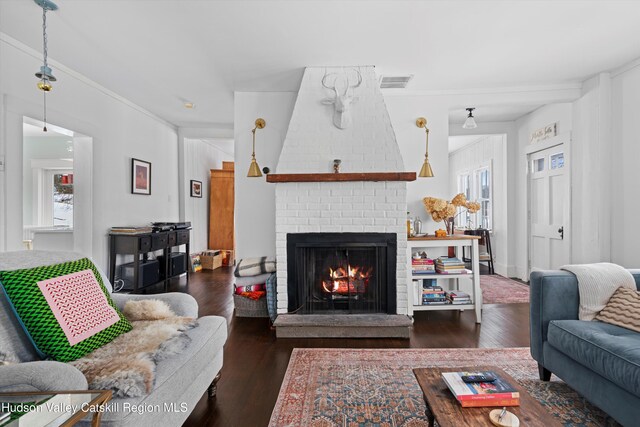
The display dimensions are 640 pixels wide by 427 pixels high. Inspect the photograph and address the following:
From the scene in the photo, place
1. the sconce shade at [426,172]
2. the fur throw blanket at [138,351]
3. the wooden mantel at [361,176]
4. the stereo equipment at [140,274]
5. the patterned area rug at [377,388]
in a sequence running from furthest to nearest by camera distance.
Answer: the stereo equipment at [140,274]
the sconce shade at [426,172]
the wooden mantel at [361,176]
the patterned area rug at [377,388]
the fur throw blanket at [138,351]

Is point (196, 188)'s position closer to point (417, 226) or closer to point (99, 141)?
point (99, 141)

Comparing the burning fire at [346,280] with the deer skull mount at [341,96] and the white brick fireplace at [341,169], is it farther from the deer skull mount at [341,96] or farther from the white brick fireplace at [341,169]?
the deer skull mount at [341,96]

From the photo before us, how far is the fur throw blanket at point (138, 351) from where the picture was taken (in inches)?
47.6

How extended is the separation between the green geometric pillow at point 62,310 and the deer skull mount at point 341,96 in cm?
245

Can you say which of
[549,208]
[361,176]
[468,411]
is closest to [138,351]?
[468,411]

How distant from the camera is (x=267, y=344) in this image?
2.75 metres

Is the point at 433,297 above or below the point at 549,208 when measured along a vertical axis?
below

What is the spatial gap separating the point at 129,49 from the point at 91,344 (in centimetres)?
263

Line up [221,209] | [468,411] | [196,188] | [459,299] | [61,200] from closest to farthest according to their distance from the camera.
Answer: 1. [468,411]
2. [459,299]
3. [61,200]
4. [196,188]
5. [221,209]

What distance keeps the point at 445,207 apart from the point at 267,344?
229 centimetres

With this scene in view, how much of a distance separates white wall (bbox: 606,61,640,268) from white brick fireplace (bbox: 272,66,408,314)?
227cm

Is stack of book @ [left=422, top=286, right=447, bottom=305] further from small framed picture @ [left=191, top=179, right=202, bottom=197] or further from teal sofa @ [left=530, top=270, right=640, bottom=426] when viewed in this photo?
small framed picture @ [left=191, top=179, right=202, bottom=197]

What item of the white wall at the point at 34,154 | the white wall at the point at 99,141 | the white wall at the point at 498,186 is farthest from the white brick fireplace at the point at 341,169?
the white wall at the point at 34,154

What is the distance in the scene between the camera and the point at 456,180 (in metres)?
8.30
